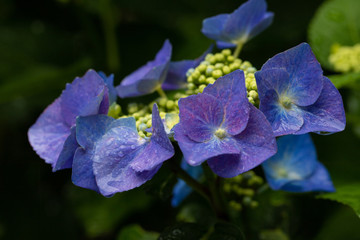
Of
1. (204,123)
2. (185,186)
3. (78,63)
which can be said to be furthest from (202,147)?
(78,63)

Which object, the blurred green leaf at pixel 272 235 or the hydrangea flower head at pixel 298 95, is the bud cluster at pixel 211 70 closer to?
the hydrangea flower head at pixel 298 95

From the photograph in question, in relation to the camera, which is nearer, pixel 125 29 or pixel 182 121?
pixel 182 121

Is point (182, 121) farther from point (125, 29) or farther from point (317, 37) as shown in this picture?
point (125, 29)

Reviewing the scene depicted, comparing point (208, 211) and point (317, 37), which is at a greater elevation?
point (317, 37)

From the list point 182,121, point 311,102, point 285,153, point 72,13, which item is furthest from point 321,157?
point 72,13

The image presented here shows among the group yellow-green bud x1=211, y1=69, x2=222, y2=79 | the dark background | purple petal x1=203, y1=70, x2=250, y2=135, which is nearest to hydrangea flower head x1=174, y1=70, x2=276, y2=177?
purple petal x1=203, y1=70, x2=250, y2=135

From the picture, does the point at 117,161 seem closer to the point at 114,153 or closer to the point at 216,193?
the point at 114,153
